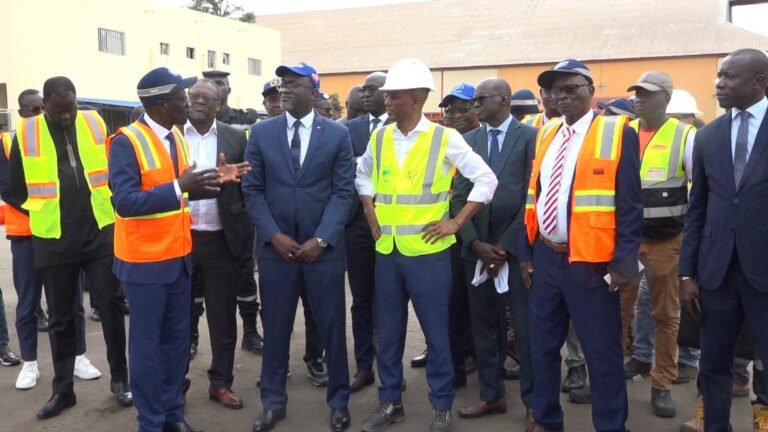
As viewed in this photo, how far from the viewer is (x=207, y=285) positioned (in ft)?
15.8

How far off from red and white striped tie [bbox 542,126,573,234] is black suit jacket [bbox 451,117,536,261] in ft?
1.74

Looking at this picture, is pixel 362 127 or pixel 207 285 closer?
pixel 207 285

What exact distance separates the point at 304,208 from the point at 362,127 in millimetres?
1416

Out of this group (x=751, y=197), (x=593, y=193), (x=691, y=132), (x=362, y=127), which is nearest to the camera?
(x=751, y=197)

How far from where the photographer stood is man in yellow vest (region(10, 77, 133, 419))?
4672 mm

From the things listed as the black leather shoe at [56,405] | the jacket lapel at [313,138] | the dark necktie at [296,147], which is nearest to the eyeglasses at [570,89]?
the jacket lapel at [313,138]

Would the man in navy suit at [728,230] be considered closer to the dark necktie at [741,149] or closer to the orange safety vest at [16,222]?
the dark necktie at [741,149]

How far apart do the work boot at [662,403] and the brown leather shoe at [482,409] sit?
1037 mm

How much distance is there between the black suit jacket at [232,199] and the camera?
4.77 meters

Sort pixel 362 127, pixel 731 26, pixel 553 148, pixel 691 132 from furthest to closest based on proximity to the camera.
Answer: pixel 731 26 < pixel 362 127 < pixel 691 132 < pixel 553 148

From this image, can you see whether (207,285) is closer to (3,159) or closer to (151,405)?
(151,405)

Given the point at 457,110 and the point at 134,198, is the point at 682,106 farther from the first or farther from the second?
the point at 134,198

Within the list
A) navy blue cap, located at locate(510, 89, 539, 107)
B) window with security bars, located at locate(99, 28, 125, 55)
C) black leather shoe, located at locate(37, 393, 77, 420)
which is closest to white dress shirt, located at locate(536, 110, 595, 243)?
navy blue cap, located at locate(510, 89, 539, 107)

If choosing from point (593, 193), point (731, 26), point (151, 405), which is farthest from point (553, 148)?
point (731, 26)
